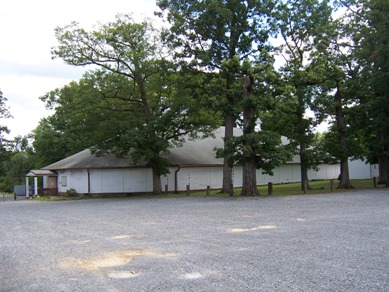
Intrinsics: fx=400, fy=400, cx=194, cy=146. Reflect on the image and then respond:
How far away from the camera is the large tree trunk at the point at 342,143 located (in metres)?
28.7

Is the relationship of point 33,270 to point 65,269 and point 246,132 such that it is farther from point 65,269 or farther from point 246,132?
point 246,132

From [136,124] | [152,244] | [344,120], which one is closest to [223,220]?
[152,244]

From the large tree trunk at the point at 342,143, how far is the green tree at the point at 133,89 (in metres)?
9.14

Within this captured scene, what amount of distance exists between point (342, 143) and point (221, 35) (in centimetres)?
1195

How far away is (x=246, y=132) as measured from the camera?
24516 millimetres

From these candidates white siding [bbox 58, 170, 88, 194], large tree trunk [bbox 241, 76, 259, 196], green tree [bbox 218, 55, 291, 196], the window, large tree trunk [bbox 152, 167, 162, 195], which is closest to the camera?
green tree [bbox 218, 55, 291, 196]

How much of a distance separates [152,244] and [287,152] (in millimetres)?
15239

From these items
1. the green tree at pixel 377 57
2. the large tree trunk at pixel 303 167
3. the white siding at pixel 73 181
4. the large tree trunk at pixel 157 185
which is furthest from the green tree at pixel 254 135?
the white siding at pixel 73 181

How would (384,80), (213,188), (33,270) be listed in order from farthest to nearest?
(213,188), (384,80), (33,270)

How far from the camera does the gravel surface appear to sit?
6.10m

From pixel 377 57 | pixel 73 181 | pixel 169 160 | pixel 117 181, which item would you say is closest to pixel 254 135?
pixel 377 57

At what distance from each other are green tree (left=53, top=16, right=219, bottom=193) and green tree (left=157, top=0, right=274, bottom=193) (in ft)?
5.53

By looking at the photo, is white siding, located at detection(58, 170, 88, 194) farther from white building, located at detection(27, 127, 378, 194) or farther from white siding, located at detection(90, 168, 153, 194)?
white siding, located at detection(90, 168, 153, 194)

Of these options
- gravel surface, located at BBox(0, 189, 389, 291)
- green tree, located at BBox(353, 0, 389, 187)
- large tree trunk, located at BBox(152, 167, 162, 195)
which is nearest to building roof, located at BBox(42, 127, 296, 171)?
large tree trunk, located at BBox(152, 167, 162, 195)
